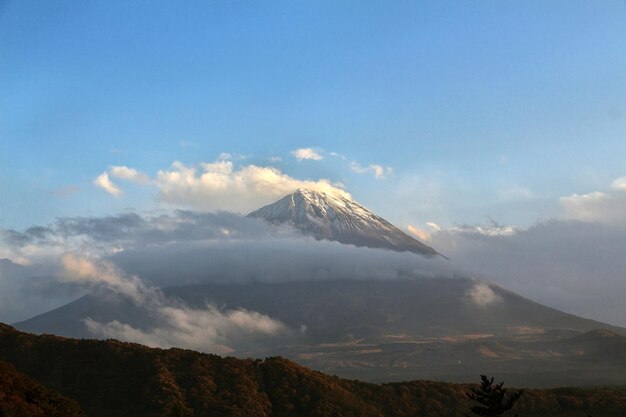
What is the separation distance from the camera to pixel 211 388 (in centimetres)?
9694

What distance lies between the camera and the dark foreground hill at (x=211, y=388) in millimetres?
91000

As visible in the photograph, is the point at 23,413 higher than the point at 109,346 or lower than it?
lower

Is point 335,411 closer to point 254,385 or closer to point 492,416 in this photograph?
point 254,385

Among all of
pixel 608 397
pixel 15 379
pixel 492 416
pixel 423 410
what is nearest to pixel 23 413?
pixel 15 379

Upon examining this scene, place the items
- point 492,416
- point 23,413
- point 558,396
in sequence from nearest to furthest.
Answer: point 492,416 → point 23,413 → point 558,396

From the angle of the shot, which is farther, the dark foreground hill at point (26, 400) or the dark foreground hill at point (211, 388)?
the dark foreground hill at point (211, 388)

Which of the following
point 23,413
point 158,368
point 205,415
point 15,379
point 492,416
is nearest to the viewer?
point 492,416

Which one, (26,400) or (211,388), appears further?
(211,388)

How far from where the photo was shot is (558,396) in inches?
4491

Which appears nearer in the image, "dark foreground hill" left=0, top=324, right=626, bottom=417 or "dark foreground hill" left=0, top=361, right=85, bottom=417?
"dark foreground hill" left=0, top=361, right=85, bottom=417

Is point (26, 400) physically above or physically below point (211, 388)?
below

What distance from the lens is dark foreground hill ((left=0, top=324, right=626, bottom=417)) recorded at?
299 ft

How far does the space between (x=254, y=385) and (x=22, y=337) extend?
33142mm

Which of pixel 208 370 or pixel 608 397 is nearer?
pixel 208 370
